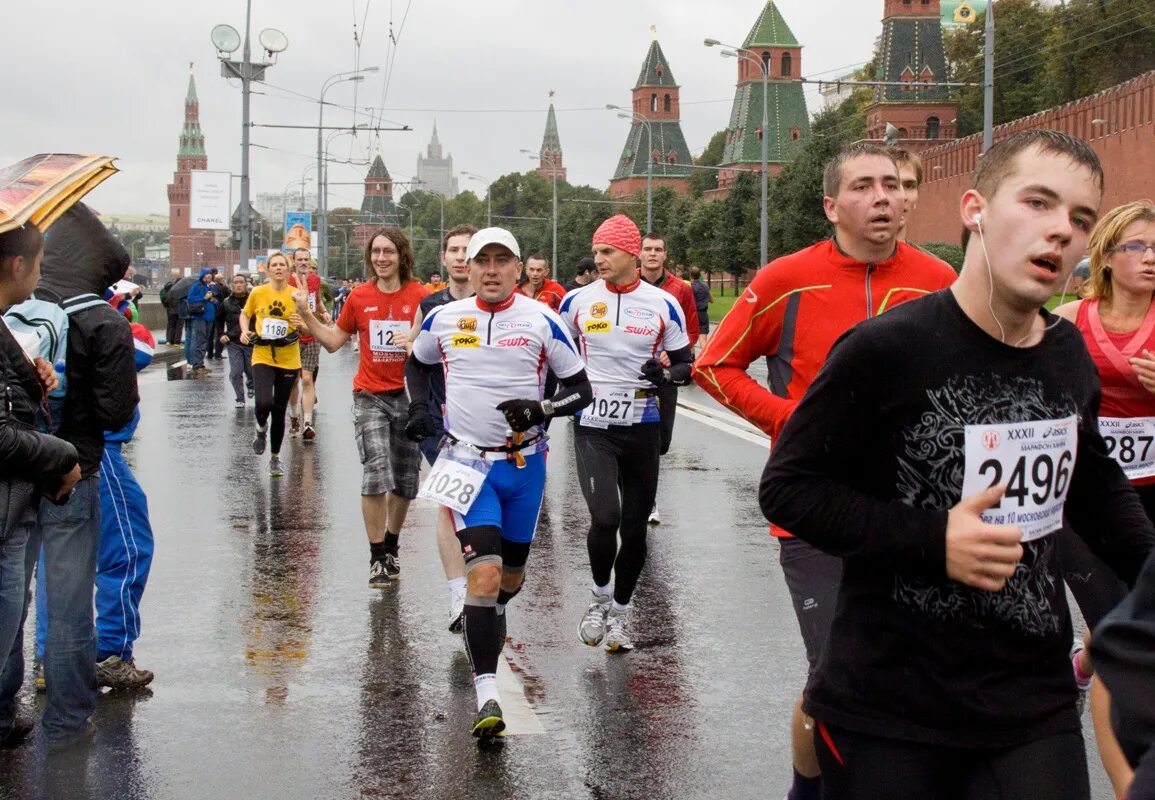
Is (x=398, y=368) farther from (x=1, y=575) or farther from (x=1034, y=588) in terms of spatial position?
(x=1034, y=588)

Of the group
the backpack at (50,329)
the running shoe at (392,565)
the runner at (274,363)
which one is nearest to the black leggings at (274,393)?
the runner at (274,363)

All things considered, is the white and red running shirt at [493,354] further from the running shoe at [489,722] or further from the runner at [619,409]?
the running shoe at [489,722]

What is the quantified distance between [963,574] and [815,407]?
0.42 meters

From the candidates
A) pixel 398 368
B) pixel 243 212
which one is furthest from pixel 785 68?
pixel 398 368

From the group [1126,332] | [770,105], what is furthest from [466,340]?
[770,105]

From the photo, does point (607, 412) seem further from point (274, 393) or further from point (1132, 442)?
point (274, 393)

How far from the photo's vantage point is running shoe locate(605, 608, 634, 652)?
7.33 meters

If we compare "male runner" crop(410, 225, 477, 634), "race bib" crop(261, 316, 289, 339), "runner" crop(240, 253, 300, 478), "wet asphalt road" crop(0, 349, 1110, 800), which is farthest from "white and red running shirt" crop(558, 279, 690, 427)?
"race bib" crop(261, 316, 289, 339)

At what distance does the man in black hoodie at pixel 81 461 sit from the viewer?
5805mm

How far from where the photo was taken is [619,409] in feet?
25.0

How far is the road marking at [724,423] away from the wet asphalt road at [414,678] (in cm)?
550

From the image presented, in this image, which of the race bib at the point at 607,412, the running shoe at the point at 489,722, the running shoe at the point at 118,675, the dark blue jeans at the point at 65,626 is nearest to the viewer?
the running shoe at the point at 489,722

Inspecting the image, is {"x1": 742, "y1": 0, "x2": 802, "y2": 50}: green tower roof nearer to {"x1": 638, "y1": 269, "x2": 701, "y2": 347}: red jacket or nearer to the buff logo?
{"x1": 638, "y1": 269, "x2": 701, "y2": 347}: red jacket

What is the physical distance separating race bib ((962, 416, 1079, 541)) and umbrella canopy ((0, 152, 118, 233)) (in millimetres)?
3198
